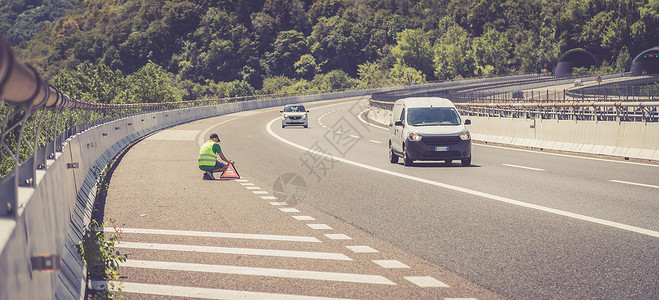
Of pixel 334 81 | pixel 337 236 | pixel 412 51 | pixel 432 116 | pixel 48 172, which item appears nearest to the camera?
pixel 48 172

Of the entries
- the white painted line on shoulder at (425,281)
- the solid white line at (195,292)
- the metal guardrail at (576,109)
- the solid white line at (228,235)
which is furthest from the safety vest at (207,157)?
the metal guardrail at (576,109)

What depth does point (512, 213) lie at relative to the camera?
11.2 meters

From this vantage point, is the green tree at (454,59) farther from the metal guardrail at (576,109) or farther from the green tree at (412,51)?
the metal guardrail at (576,109)

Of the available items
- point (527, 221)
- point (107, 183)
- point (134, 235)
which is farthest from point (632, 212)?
point (107, 183)

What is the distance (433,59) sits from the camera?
176 metres

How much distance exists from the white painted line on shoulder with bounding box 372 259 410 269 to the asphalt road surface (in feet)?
1.00

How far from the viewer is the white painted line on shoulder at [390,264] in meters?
7.70

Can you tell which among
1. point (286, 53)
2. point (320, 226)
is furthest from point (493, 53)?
point (320, 226)

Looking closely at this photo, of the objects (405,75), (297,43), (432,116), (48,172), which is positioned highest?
(297,43)

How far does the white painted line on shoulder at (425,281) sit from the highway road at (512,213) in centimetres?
41

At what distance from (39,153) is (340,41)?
171752 mm

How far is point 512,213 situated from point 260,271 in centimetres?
509

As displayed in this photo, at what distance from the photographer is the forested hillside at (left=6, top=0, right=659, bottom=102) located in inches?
6383

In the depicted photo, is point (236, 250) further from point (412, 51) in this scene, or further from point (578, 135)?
point (412, 51)
